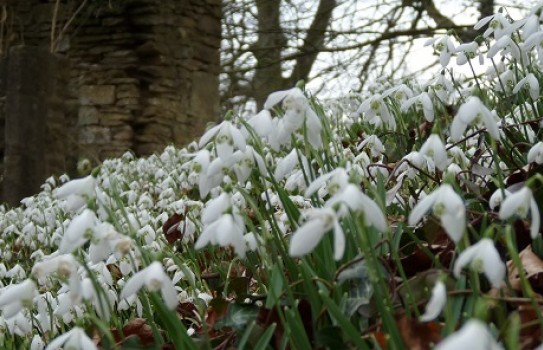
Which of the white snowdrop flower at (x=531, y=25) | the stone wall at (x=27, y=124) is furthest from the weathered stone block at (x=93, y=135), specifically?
the white snowdrop flower at (x=531, y=25)

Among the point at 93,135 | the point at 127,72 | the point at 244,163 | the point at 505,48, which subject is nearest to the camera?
the point at 244,163

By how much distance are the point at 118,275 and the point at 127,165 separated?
3588 mm

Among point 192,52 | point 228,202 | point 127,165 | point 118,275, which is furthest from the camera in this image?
point 192,52

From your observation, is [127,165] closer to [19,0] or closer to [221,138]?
[19,0]

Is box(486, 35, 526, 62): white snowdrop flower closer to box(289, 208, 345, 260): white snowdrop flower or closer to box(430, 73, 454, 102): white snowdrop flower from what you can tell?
box(430, 73, 454, 102): white snowdrop flower

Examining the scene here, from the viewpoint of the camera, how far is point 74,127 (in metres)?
8.20

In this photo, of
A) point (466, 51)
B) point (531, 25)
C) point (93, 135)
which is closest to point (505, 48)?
point (466, 51)

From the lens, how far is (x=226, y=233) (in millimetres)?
1258

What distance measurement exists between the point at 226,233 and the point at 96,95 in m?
7.28

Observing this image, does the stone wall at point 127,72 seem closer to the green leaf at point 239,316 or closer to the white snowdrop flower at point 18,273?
the white snowdrop flower at point 18,273

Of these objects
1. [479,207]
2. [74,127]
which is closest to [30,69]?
[74,127]

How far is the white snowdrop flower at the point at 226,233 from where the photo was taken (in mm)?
1258

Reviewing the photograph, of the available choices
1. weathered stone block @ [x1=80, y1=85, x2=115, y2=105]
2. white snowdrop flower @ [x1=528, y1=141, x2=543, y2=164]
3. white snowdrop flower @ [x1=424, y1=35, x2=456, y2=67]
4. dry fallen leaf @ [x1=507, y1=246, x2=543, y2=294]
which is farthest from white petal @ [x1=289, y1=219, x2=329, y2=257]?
weathered stone block @ [x1=80, y1=85, x2=115, y2=105]

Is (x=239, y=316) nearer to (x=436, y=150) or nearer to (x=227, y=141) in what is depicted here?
(x=227, y=141)
